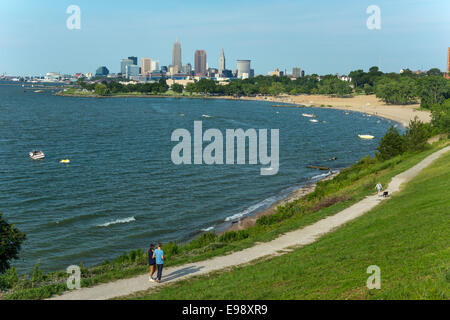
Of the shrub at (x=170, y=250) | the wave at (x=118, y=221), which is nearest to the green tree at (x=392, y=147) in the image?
the wave at (x=118, y=221)

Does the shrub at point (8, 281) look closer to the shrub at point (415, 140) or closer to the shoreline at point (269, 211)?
the shoreline at point (269, 211)

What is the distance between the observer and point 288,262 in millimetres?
20875

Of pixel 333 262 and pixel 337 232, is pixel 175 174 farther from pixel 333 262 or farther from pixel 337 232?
pixel 333 262

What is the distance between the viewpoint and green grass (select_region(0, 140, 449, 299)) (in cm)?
2002

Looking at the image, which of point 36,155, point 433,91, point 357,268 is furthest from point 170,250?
point 433,91

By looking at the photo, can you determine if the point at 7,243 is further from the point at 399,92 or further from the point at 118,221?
the point at 399,92

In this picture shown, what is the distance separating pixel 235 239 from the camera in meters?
29.0

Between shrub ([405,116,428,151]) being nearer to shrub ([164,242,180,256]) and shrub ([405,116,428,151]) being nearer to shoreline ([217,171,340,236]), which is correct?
shoreline ([217,171,340,236])

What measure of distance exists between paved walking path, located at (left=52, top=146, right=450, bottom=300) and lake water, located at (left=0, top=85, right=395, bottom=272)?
12.3 m

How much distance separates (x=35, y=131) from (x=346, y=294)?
10132 cm

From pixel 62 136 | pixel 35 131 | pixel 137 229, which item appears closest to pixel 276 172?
pixel 137 229

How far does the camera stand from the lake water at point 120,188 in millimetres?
36250

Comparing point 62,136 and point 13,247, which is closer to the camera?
point 13,247
